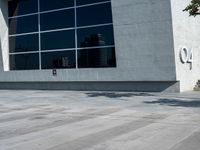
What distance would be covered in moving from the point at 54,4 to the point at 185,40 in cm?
1111

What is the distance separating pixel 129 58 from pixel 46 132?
15441 mm

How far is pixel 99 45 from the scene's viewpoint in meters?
26.8

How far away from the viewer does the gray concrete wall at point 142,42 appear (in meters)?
23.7

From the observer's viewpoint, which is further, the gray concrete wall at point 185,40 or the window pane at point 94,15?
the window pane at point 94,15

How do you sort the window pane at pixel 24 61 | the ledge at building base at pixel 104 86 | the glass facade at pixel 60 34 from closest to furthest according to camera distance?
1. the ledge at building base at pixel 104 86
2. the glass facade at pixel 60 34
3. the window pane at pixel 24 61

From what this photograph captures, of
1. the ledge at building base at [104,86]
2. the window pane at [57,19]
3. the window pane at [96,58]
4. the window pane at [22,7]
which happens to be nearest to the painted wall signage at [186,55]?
the ledge at building base at [104,86]

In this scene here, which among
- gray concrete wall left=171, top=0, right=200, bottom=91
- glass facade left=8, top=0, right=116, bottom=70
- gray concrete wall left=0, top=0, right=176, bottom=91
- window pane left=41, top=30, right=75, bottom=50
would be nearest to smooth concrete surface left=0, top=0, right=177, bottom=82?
gray concrete wall left=0, top=0, right=176, bottom=91

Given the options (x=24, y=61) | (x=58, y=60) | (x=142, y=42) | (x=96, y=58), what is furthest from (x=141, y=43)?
(x=24, y=61)

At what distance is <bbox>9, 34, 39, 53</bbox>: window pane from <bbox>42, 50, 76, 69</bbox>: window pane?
1380 millimetres

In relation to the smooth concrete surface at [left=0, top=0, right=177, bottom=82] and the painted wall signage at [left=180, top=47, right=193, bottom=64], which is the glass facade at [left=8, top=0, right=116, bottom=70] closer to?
the smooth concrete surface at [left=0, top=0, right=177, bottom=82]

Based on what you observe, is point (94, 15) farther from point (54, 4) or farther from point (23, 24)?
point (23, 24)

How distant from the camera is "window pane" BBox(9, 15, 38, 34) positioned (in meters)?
30.6

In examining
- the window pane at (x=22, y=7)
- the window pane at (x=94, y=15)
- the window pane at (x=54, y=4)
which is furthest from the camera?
the window pane at (x=22, y=7)

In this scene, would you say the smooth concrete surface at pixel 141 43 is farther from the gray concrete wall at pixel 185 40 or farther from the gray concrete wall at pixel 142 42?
the gray concrete wall at pixel 185 40
